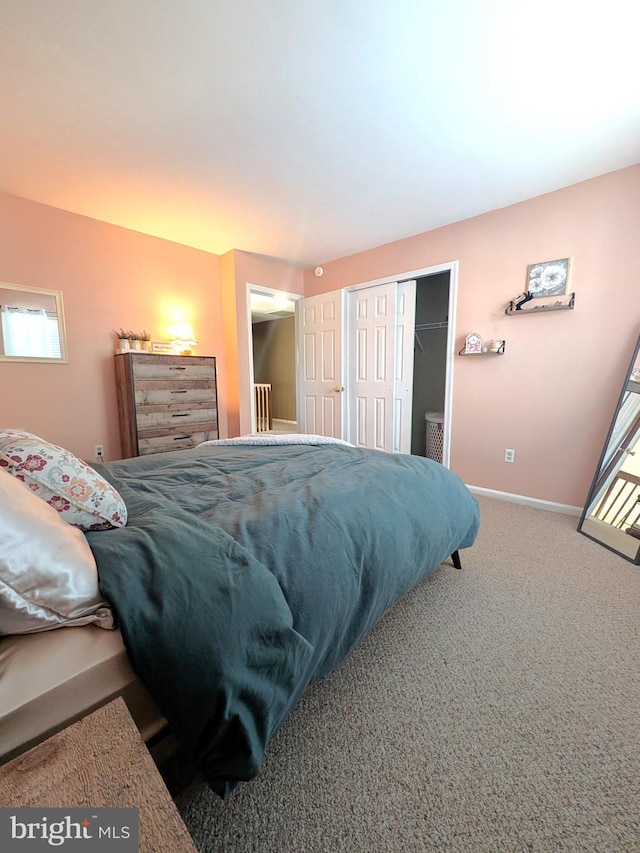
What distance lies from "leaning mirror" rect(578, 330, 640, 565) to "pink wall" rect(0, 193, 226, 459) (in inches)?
157

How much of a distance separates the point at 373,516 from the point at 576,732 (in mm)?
884

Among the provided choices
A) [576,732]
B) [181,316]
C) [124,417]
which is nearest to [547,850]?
[576,732]

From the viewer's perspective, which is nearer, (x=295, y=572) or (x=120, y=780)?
(x=120, y=780)

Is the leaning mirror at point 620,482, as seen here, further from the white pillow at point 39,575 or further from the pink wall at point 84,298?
the pink wall at point 84,298

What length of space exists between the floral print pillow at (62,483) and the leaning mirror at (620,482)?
279cm

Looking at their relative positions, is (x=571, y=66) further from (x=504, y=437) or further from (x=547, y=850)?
(x=547, y=850)

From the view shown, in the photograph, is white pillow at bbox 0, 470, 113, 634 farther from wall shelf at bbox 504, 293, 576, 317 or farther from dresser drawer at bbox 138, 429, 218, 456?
wall shelf at bbox 504, 293, 576, 317

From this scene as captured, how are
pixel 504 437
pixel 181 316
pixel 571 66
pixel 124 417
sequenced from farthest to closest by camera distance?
1. pixel 181 316
2. pixel 124 417
3. pixel 504 437
4. pixel 571 66

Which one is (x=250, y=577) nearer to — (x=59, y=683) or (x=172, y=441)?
(x=59, y=683)

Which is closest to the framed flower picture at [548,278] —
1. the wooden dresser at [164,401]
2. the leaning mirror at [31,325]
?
the wooden dresser at [164,401]

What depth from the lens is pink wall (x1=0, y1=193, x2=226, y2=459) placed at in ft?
9.07

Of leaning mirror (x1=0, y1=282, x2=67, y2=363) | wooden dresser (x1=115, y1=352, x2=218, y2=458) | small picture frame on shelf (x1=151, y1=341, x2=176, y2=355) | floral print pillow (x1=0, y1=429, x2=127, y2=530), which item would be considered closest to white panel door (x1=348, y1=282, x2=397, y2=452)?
wooden dresser (x1=115, y1=352, x2=218, y2=458)

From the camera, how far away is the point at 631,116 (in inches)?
75.0

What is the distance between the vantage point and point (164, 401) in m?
3.24
